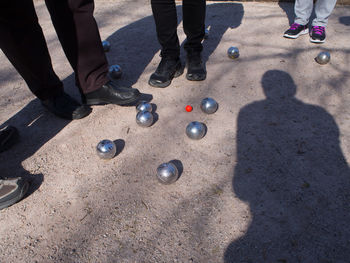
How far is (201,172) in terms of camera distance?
2135 mm

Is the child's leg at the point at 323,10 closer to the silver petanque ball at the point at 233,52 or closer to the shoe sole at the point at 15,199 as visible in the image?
the silver petanque ball at the point at 233,52

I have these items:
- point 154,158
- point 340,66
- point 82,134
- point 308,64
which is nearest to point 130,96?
point 82,134

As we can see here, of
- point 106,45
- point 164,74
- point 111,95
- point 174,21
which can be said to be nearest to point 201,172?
point 111,95

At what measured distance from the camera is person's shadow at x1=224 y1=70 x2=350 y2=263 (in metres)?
1.63

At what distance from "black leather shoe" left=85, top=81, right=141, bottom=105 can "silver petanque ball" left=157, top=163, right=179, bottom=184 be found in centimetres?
103

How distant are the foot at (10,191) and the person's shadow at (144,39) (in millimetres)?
1774

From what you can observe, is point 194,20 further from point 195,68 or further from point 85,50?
point 85,50

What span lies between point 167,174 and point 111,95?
118 cm

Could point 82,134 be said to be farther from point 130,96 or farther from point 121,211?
point 121,211

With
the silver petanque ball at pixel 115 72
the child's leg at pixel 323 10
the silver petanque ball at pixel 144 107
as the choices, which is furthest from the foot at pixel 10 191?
the child's leg at pixel 323 10

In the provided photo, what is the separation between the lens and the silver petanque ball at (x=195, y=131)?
235 centimetres

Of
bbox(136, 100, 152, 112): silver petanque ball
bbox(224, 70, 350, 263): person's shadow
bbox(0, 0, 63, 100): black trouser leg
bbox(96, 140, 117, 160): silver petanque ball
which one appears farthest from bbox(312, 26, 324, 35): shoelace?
bbox(0, 0, 63, 100): black trouser leg

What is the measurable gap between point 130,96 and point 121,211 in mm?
1276

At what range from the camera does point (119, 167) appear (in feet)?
7.35
